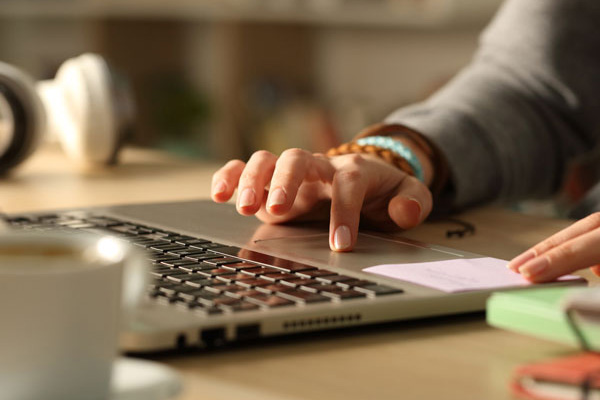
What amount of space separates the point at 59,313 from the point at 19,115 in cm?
100

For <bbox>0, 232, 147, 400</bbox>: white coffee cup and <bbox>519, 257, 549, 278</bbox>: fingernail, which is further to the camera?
<bbox>519, 257, 549, 278</bbox>: fingernail

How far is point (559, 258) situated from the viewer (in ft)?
1.98

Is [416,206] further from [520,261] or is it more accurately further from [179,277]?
[179,277]

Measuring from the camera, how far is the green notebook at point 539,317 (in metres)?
0.45

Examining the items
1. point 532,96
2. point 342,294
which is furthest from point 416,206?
point 532,96

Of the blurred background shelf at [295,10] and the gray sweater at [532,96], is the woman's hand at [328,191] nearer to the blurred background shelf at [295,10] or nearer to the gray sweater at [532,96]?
the gray sweater at [532,96]

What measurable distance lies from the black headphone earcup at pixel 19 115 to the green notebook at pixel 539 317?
0.97 m

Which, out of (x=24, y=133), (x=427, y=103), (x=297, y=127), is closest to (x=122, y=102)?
(x=24, y=133)

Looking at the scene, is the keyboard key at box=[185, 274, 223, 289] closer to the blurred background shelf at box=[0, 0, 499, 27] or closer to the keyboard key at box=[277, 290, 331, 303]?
the keyboard key at box=[277, 290, 331, 303]

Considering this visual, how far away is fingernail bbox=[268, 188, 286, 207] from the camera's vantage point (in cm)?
75

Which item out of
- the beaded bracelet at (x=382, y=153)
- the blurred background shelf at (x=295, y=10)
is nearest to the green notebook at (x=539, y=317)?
the beaded bracelet at (x=382, y=153)

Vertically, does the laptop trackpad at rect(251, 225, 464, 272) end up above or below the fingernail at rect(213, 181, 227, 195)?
below

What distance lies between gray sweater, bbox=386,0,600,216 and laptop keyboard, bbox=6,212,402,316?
49 centimetres

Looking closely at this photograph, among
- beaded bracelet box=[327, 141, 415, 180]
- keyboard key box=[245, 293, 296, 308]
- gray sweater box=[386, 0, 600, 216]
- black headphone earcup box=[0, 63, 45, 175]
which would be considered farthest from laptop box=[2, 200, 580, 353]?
black headphone earcup box=[0, 63, 45, 175]
